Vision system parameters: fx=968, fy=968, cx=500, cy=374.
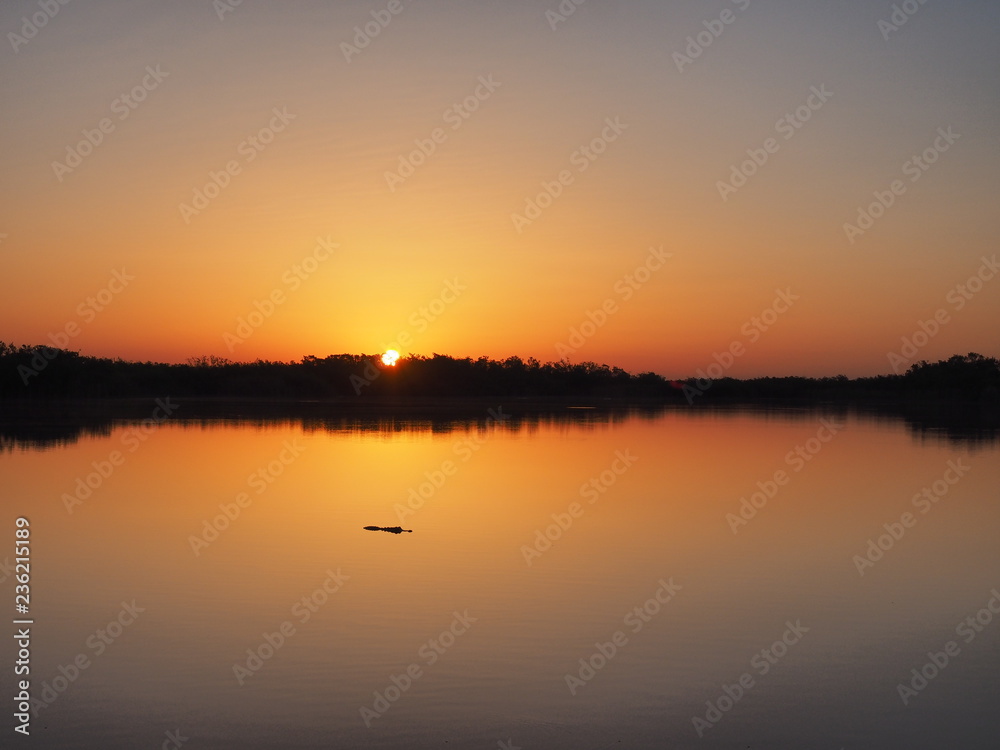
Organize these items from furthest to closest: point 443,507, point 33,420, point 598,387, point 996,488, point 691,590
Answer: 1. point 598,387
2. point 33,420
3. point 996,488
4. point 443,507
5. point 691,590

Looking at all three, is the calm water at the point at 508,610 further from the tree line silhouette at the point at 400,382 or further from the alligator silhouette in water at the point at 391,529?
the tree line silhouette at the point at 400,382

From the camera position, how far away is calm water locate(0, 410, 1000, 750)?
5223 mm

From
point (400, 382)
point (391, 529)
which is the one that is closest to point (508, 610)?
point (391, 529)

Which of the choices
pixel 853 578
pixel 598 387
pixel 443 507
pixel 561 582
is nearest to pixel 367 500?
pixel 443 507

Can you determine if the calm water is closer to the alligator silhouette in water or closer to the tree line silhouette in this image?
the alligator silhouette in water

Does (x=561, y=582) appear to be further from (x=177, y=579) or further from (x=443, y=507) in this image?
(x=443, y=507)

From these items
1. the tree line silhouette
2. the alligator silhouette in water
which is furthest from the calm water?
the tree line silhouette

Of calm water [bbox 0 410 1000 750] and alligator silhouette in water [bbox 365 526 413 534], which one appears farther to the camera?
alligator silhouette in water [bbox 365 526 413 534]

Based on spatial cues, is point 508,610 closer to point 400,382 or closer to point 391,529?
point 391,529

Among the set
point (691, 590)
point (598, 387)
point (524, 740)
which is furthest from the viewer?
point (598, 387)

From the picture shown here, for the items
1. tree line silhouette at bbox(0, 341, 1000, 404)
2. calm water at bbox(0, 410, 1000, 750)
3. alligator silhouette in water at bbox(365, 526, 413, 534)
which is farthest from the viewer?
tree line silhouette at bbox(0, 341, 1000, 404)

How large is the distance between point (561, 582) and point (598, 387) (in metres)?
72.1

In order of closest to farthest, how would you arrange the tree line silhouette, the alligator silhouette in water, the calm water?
the calm water, the alligator silhouette in water, the tree line silhouette

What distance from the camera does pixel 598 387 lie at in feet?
263
